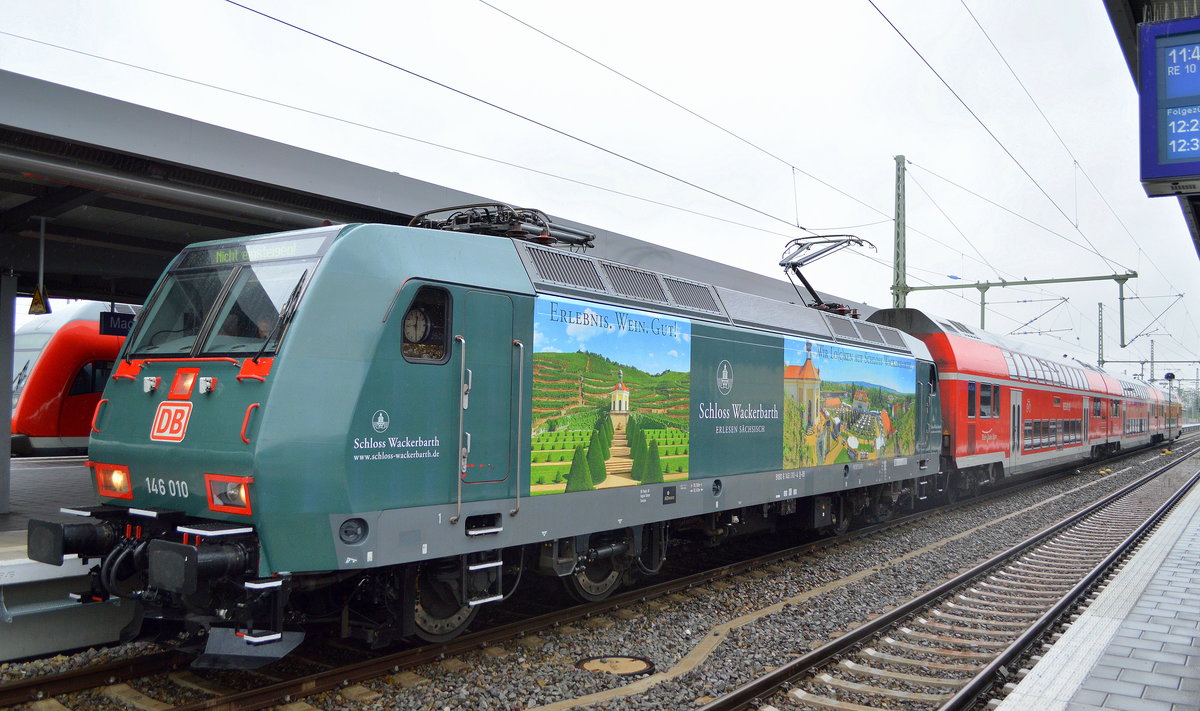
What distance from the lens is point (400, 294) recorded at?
5.97 metres

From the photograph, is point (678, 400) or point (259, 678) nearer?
point (259, 678)

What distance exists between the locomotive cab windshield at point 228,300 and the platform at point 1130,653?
5.54 m

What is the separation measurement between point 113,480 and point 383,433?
2.30 meters

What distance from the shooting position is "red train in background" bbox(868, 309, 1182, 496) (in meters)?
17.6

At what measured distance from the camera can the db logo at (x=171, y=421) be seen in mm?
5883

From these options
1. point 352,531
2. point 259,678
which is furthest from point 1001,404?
point 259,678

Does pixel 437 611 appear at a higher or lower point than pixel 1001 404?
lower

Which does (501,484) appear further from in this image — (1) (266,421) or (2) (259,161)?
(2) (259,161)

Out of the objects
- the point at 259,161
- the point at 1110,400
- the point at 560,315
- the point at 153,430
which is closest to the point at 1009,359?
the point at 1110,400

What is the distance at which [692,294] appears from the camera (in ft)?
30.8

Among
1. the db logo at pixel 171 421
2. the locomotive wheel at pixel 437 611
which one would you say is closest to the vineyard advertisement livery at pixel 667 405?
the locomotive wheel at pixel 437 611

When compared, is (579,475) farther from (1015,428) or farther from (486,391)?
(1015,428)

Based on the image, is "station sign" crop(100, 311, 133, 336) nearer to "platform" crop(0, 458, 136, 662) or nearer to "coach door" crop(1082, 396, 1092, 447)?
"platform" crop(0, 458, 136, 662)

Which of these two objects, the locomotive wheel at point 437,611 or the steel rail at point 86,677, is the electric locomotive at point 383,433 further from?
the steel rail at point 86,677
